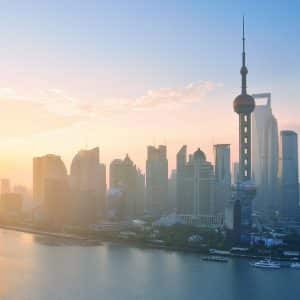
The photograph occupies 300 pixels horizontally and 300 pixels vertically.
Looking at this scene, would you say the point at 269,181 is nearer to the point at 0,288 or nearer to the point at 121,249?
the point at 121,249

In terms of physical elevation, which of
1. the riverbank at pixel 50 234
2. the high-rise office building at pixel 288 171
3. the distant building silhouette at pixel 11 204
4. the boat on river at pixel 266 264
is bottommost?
the boat on river at pixel 266 264

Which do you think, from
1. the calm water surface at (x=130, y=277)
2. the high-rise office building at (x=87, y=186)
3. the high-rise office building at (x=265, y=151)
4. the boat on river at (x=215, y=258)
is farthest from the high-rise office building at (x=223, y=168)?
the boat on river at (x=215, y=258)

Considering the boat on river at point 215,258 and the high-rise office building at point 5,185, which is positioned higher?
the high-rise office building at point 5,185

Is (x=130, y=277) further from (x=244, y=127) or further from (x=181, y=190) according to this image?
(x=181, y=190)

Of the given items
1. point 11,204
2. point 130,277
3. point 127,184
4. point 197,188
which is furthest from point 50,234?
point 130,277

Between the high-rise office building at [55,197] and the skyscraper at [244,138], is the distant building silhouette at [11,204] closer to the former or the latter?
the high-rise office building at [55,197]

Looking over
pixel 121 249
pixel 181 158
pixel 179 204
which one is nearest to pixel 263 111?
pixel 181 158

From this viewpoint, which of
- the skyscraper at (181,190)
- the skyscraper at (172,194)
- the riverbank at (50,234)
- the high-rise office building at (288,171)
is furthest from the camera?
the skyscraper at (172,194)
